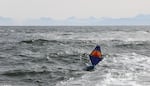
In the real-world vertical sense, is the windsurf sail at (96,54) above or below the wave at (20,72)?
above

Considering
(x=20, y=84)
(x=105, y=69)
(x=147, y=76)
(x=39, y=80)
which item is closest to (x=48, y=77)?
(x=39, y=80)

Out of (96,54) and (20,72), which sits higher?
(96,54)

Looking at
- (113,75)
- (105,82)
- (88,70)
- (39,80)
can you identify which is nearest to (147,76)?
(113,75)

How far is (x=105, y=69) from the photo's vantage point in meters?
21.2

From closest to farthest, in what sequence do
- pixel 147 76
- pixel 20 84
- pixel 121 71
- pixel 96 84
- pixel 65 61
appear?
pixel 96 84 → pixel 20 84 → pixel 147 76 → pixel 121 71 → pixel 65 61

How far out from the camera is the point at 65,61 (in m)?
26.8

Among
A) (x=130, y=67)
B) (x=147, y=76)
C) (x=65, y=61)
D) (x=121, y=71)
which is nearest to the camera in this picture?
(x=147, y=76)

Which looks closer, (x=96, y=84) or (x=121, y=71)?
(x=96, y=84)

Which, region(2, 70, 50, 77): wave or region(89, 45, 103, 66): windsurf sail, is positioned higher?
region(89, 45, 103, 66): windsurf sail

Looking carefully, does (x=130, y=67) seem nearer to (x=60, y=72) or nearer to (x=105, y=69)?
(x=105, y=69)

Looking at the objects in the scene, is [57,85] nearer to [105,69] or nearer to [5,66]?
[105,69]

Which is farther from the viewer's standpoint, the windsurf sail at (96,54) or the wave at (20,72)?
the windsurf sail at (96,54)

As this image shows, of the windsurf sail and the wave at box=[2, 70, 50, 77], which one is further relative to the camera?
the windsurf sail

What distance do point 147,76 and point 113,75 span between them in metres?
1.73
